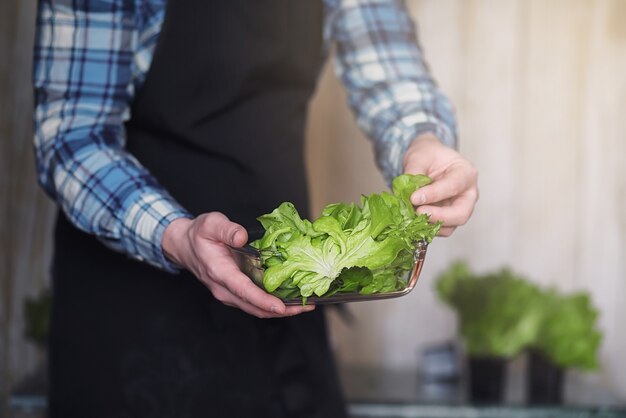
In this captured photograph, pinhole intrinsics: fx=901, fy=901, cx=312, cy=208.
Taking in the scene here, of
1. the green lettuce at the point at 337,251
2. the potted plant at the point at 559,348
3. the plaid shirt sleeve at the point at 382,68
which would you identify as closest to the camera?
the green lettuce at the point at 337,251

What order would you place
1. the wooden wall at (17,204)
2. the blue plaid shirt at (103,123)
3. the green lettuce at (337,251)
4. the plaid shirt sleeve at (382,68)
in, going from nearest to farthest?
the green lettuce at (337,251), the blue plaid shirt at (103,123), the plaid shirt sleeve at (382,68), the wooden wall at (17,204)

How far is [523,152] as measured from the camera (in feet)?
4.39

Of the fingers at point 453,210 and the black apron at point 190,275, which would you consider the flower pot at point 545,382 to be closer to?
the black apron at point 190,275

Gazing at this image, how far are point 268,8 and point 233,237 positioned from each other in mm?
219

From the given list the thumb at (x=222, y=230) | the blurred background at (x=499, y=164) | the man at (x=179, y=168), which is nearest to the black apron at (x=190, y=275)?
the man at (x=179, y=168)

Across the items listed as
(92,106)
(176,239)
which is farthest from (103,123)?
(176,239)

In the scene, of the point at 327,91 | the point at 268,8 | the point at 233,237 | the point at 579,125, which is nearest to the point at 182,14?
the point at 268,8

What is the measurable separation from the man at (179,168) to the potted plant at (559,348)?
519 millimetres

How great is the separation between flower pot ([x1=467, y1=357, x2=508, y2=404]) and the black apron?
49 cm

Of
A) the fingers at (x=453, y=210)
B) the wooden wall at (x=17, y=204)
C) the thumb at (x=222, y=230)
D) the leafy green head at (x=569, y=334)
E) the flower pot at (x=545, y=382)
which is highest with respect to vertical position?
the thumb at (x=222, y=230)

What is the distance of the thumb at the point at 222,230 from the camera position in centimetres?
44

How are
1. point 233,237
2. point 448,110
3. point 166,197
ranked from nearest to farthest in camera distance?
1. point 233,237
2. point 166,197
3. point 448,110

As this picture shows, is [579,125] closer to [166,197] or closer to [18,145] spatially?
[18,145]

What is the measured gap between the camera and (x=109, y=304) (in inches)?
25.7
